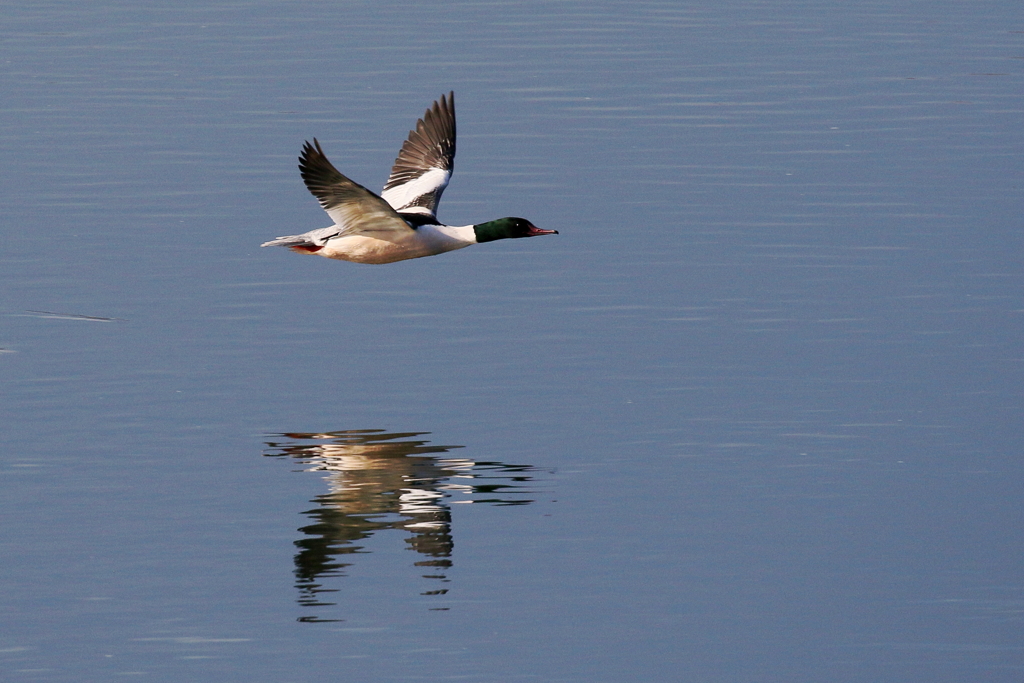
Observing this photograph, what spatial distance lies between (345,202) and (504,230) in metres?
2.51

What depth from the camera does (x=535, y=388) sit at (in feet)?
54.2

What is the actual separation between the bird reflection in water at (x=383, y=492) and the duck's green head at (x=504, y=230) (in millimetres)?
3522

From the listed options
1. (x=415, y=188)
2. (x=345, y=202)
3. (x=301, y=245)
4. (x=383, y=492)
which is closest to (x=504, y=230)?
(x=415, y=188)

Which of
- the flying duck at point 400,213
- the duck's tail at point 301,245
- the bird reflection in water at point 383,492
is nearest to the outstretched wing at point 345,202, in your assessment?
the flying duck at point 400,213

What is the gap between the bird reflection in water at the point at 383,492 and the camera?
501 inches

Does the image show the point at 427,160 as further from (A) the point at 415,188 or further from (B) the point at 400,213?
(B) the point at 400,213

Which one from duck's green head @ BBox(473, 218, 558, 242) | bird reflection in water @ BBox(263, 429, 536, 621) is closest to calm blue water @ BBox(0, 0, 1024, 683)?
bird reflection in water @ BBox(263, 429, 536, 621)

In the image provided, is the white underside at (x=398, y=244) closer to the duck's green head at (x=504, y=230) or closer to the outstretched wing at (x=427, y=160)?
the duck's green head at (x=504, y=230)

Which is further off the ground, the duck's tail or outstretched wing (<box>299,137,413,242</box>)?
outstretched wing (<box>299,137,413,242</box>)

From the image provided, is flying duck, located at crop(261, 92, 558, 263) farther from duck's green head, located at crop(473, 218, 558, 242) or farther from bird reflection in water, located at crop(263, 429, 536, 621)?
bird reflection in water, located at crop(263, 429, 536, 621)

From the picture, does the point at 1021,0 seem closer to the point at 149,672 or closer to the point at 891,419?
the point at 891,419

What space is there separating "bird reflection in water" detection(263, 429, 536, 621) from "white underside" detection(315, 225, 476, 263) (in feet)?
8.59

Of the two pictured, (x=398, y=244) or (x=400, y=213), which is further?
(x=400, y=213)

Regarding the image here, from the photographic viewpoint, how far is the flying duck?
15734mm
